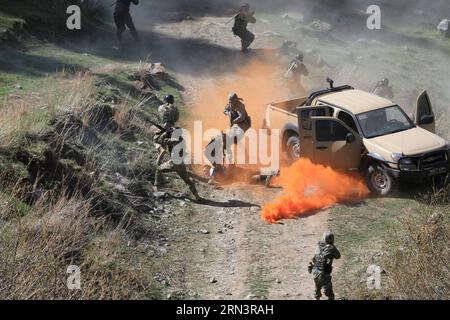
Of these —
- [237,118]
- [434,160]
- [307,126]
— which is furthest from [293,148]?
[434,160]

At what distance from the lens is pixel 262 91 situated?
2000 cm

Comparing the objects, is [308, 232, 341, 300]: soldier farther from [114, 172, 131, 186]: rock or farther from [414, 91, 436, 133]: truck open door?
[414, 91, 436, 133]: truck open door

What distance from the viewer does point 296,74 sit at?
18875 mm

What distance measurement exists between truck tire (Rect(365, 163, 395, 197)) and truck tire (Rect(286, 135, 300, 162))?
2.05 metres

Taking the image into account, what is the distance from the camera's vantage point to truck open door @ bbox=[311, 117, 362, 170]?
12.3 m

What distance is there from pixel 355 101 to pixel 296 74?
613 cm

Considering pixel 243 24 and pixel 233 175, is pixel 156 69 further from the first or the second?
pixel 233 175

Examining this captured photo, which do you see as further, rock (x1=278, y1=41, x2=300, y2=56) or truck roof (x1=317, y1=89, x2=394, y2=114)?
rock (x1=278, y1=41, x2=300, y2=56)

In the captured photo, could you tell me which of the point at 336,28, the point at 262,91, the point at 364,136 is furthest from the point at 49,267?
the point at 336,28

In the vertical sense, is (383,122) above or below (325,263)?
above

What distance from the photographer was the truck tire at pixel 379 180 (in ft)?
38.7

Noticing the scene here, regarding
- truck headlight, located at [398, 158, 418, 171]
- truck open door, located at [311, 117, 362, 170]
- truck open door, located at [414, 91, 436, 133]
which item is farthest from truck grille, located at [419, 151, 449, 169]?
truck open door, located at [414, 91, 436, 133]

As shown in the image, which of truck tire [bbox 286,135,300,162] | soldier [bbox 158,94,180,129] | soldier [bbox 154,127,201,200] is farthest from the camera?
truck tire [bbox 286,135,300,162]
